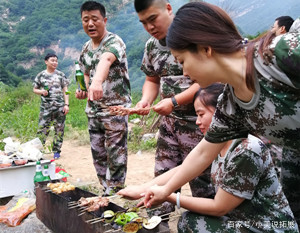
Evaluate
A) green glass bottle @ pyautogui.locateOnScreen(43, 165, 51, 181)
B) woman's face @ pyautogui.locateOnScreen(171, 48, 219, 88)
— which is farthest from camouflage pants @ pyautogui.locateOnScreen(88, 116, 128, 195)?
woman's face @ pyautogui.locateOnScreen(171, 48, 219, 88)

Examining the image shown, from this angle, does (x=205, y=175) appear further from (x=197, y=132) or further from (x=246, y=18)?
(x=246, y=18)

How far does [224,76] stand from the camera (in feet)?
5.36

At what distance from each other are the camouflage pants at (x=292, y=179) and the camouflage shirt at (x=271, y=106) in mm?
1255

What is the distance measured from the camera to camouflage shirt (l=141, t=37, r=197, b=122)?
3.10m

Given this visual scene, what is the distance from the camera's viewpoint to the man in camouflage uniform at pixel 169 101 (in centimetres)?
292

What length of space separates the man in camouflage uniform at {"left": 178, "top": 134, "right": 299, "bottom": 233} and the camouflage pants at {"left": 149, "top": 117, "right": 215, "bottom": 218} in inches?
33.9

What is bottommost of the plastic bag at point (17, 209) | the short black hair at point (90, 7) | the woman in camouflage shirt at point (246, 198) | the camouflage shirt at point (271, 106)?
the plastic bag at point (17, 209)

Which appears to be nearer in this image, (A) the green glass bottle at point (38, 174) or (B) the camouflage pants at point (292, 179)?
(B) the camouflage pants at point (292, 179)

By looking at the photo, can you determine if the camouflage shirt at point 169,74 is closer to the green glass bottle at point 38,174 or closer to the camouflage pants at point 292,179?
the camouflage pants at point 292,179

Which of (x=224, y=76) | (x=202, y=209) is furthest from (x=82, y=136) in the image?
(x=224, y=76)

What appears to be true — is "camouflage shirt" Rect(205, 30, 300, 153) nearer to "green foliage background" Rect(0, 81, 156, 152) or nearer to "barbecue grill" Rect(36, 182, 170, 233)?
"barbecue grill" Rect(36, 182, 170, 233)

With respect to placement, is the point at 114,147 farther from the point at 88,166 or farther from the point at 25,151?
the point at 88,166

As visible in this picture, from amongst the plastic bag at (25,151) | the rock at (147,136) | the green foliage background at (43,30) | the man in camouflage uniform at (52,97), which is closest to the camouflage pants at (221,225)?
the plastic bag at (25,151)

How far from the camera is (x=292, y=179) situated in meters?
2.91
